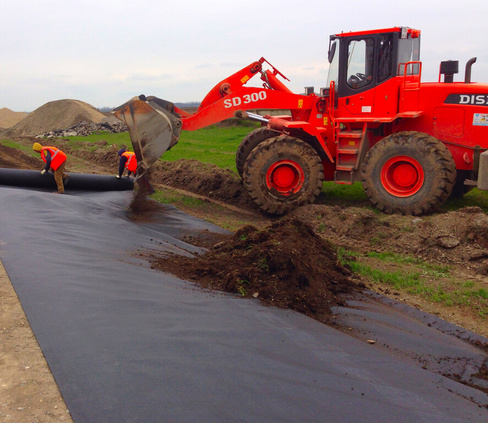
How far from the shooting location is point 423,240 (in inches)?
294

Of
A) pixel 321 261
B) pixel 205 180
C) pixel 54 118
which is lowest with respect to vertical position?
pixel 321 261

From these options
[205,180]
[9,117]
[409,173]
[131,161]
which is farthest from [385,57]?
[9,117]

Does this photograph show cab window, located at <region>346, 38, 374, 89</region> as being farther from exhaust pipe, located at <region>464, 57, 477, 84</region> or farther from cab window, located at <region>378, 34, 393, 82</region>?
exhaust pipe, located at <region>464, 57, 477, 84</region>

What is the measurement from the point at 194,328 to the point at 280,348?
0.77m

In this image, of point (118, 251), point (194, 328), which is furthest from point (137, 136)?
point (194, 328)

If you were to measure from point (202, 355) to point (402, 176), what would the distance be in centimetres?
663

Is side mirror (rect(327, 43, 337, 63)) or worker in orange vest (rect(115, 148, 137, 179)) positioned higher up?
side mirror (rect(327, 43, 337, 63))

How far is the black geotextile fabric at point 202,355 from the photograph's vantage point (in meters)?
3.23

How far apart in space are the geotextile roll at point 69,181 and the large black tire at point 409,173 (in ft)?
17.1

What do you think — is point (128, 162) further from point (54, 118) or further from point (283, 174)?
point (54, 118)

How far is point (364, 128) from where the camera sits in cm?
959

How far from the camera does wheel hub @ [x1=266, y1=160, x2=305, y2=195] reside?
9.70 m

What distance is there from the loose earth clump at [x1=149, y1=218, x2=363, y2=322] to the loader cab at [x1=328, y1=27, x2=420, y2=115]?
157 inches

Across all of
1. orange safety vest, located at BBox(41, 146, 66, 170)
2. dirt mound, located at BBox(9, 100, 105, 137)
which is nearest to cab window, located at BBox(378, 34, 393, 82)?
orange safety vest, located at BBox(41, 146, 66, 170)
